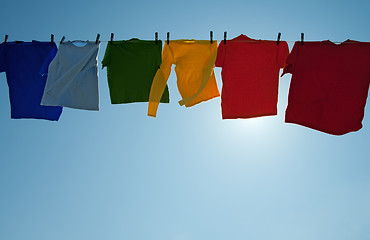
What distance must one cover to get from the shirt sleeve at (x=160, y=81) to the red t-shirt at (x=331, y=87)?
1820 millimetres

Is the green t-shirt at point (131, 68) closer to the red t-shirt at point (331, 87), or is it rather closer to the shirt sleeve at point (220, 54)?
the shirt sleeve at point (220, 54)

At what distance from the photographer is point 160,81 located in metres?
7.06

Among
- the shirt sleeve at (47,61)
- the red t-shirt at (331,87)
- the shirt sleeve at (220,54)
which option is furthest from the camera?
the shirt sleeve at (47,61)

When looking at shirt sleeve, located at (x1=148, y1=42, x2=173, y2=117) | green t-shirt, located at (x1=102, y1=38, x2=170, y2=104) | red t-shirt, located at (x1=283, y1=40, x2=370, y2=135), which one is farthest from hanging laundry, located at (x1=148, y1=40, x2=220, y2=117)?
red t-shirt, located at (x1=283, y1=40, x2=370, y2=135)

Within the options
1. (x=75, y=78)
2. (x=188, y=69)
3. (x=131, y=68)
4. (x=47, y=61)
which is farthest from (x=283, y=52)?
(x=47, y=61)

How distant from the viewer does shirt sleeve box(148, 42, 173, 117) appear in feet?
23.0

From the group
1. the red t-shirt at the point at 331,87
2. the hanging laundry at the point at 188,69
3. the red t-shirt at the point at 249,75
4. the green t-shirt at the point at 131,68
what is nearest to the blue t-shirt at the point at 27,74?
the green t-shirt at the point at 131,68

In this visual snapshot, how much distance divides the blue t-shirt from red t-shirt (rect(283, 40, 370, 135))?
3829mm

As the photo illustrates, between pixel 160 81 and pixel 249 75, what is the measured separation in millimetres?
1390

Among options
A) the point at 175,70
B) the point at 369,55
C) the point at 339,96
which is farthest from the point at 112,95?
the point at 369,55

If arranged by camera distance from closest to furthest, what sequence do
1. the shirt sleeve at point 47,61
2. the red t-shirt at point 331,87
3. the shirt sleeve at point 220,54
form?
the red t-shirt at point 331,87, the shirt sleeve at point 220,54, the shirt sleeve at point 47,61

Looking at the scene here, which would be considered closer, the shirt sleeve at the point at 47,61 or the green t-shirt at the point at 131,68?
the green t-shirt at the point at 131,68

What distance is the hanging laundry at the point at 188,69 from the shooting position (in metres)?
7.02

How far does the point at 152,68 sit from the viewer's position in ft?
23.3
